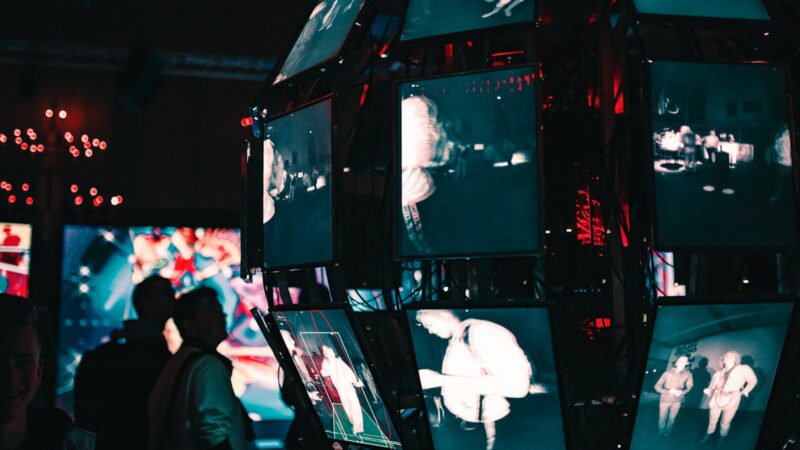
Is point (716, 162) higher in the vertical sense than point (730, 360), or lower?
higher

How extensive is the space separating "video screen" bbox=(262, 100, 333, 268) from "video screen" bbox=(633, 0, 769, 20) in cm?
115

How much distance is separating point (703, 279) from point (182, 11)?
7.72 m

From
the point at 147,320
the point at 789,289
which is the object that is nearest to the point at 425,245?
the point at 789,289

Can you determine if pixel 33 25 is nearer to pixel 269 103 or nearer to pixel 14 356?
Result: pixel 269 103

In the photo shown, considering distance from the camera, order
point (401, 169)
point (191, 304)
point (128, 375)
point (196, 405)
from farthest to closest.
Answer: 1. point (128, 375)
2. point (191, 304)
3. point (196, 405)
4. point (401, 169)

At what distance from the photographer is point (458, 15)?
9.82 feet

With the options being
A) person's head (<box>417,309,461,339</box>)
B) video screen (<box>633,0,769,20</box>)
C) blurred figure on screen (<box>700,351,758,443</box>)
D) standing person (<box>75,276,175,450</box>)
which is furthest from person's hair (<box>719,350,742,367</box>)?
standing person (<box>75,276,175,450</box>)

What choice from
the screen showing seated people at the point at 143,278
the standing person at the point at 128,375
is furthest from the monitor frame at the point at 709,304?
the screen showing seated people at the point at 143,278

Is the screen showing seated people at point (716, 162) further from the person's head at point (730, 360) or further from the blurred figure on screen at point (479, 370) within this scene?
the blurred figure on screen at point (479, 370)

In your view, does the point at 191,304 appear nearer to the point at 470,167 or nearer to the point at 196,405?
the point at 196,405

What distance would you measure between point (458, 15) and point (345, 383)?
4.60 ft

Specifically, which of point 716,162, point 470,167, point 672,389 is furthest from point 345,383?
point 716,162

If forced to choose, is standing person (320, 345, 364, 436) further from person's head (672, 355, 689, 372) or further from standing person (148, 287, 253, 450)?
person's head (672, 355, 689, 372)

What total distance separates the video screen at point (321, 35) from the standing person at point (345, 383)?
1.10 m
